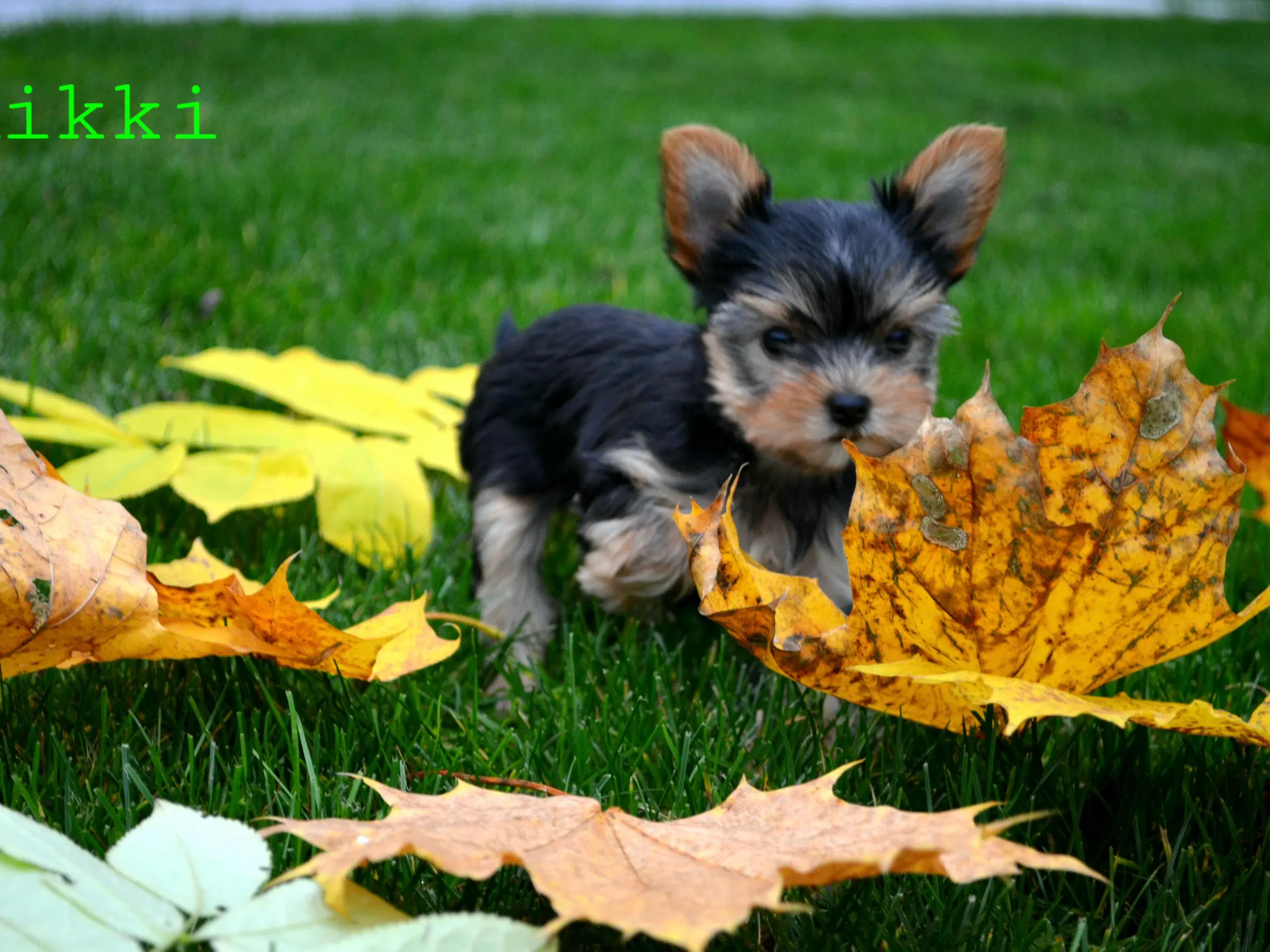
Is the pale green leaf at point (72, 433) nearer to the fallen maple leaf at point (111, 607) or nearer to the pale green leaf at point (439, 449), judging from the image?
the pale green leaf at point (439, 449)

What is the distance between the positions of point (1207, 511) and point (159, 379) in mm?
3366

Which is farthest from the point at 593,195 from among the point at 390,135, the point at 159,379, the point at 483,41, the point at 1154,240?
the point at 483,41

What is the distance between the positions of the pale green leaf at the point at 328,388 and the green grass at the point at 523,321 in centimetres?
27

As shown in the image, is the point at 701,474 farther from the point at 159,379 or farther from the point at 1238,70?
the point at 1238,70

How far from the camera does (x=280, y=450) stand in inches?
107

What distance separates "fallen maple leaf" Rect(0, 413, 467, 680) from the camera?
155cm

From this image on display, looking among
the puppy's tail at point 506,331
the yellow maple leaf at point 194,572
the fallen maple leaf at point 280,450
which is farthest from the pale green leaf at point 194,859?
the puppy's tail at point 506,331

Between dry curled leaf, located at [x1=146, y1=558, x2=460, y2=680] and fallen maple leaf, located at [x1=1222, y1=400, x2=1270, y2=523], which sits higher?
fallen maple leaf, located at [x1=1222, y1=400, x2=1270, y2=523]

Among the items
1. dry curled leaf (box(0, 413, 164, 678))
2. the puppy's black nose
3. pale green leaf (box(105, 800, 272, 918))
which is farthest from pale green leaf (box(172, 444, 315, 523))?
pale green leaf (box(105, 800, 272, 918))

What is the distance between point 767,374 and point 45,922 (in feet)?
5.65

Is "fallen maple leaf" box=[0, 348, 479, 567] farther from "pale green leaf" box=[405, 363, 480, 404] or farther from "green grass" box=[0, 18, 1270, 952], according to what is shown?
"pale green leaf" box=[405, 363, 480, 404]

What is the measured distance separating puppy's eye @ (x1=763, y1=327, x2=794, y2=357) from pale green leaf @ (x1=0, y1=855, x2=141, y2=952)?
1.73 m

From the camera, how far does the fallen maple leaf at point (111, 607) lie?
60.9 inches

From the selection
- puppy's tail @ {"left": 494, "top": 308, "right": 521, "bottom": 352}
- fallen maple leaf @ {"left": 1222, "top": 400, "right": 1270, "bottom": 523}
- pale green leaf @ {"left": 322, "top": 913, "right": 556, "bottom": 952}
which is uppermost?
fallen maple leaf @ {"left": 1222, "top": 400, "right": 1270, "bottom": 523}
